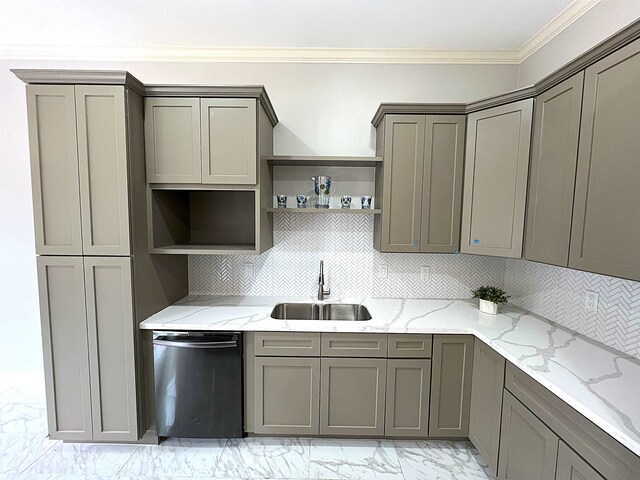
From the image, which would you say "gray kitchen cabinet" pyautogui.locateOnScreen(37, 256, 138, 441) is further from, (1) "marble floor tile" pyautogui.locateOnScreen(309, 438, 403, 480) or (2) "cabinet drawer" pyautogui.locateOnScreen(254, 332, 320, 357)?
(1) "marble floor tile" pyautogui.locateOnScreen(309, 438, 403, 480)

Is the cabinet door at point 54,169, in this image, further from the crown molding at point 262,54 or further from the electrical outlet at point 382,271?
the electrical outlet at point 382,271

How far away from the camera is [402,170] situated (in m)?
2.03

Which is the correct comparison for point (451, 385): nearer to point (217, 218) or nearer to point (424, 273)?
point (424, 273)

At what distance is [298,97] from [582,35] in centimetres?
192

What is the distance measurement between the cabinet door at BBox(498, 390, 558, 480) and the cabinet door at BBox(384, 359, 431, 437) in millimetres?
445

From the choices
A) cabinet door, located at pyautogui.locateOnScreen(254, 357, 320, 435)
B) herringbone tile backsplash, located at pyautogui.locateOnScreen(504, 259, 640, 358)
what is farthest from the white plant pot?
cabinet door, located at pyautogui.locateOnScreen(254, 357, 320, 435)

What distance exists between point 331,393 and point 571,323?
160 cm

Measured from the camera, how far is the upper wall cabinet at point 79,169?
1.63m

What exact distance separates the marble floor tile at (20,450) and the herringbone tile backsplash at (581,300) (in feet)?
11.7

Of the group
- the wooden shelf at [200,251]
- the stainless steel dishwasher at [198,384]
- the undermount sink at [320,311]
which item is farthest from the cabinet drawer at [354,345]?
the wooden shelf at [200,251]

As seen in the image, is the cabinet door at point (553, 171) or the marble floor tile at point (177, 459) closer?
the cabinet door at point (553, 171)

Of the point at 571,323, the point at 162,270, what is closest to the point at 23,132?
the point at 162,270

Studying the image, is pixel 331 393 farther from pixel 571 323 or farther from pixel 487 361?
pixel 571 323

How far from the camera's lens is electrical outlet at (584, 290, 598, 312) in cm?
162
